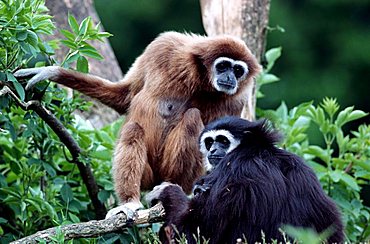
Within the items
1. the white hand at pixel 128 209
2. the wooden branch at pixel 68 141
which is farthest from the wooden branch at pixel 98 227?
the wooden branch at pixel 68 141

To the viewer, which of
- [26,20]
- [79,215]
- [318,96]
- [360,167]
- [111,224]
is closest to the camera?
[111,224]

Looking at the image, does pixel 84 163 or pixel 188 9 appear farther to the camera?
pixel 188 9

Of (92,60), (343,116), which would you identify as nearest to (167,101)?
(343,116)

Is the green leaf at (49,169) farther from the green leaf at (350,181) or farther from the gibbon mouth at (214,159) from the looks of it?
the green leaf at (350,181)

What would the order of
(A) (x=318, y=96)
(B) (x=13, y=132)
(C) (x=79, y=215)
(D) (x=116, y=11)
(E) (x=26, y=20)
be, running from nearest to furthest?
(E) (x=26, y=20), (B) (x=13, y=132), (C) (x=79, y=215), (A) (x=318, y=96), (D) (x=116, y=11)

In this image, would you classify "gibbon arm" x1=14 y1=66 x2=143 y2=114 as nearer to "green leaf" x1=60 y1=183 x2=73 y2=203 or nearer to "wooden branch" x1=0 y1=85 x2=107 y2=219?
"wooden branch" x1=0 y1=85 x2=107 y2=219

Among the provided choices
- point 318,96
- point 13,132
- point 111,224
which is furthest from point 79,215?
point 318,96

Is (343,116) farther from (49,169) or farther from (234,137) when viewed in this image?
(49,169)

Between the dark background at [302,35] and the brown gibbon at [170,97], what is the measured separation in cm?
1393

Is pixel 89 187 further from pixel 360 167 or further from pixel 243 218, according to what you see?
pixel 360 167

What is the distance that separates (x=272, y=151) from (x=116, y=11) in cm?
1701

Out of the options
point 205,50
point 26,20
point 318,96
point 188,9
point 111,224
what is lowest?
point 318,96

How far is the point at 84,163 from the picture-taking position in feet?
29.4

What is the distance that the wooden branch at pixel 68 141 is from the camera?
8031 millimetres
